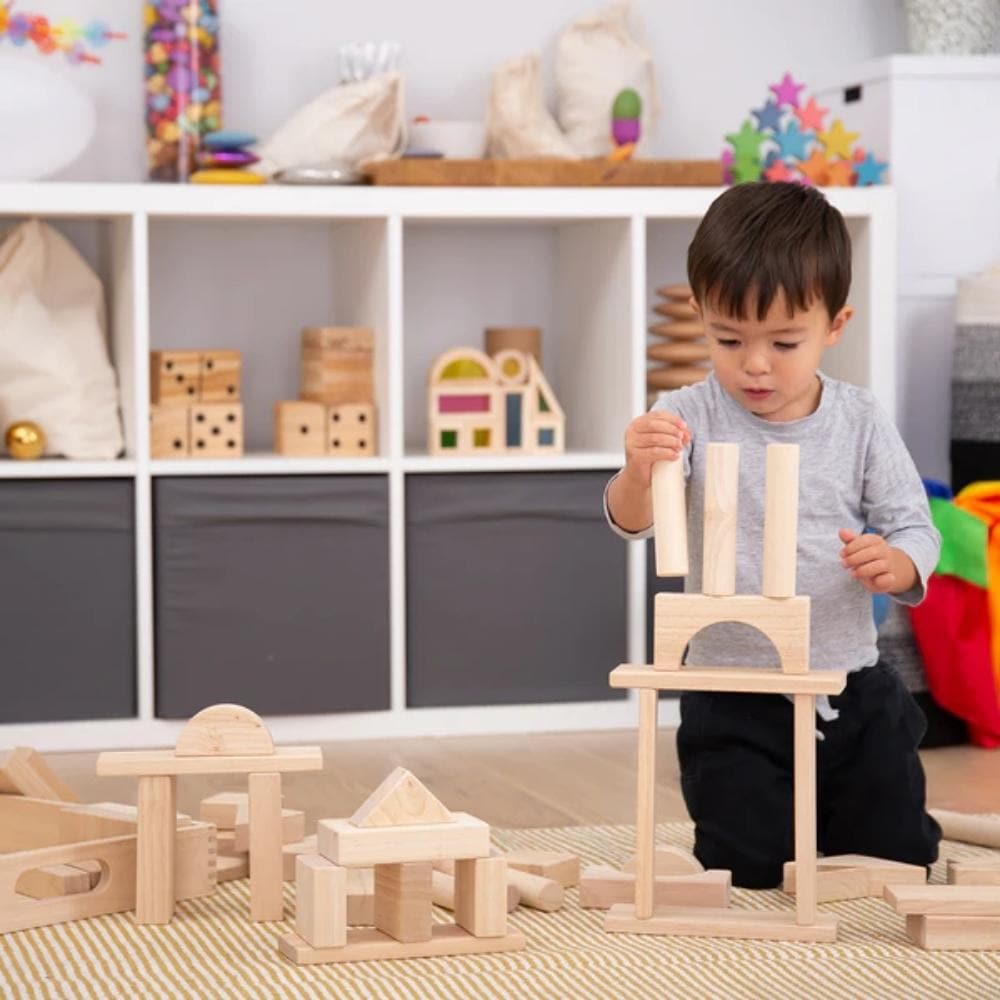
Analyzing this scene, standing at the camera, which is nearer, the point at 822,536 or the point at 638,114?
the point at 822,536

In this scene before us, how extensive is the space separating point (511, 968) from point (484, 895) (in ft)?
0.20

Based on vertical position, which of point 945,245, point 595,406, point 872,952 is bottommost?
point 872,952

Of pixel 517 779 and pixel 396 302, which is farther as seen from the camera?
pixel 396 302

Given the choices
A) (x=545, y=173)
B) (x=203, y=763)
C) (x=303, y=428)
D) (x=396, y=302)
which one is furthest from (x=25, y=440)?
(x=203, y=763)

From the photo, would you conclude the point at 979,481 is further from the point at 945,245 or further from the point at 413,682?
the point at 413,682

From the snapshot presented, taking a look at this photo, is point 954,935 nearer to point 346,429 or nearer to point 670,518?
point 670,518

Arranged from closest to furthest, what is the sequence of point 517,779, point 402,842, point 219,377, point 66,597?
point 402,842 → point 517,779 → point 66,597 → point 219,377

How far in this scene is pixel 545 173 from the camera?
2592 mm

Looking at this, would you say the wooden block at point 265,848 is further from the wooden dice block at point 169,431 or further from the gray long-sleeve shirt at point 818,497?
the wooden dice block at point 169,431

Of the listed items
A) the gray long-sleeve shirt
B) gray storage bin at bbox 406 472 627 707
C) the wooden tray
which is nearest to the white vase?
the wooden tray

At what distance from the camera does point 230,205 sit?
2.49 m

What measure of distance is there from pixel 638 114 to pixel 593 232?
175 millimetres

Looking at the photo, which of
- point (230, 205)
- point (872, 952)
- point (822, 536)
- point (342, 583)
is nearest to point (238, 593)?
point (342, 583)

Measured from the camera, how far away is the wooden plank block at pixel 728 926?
4.96 ft
